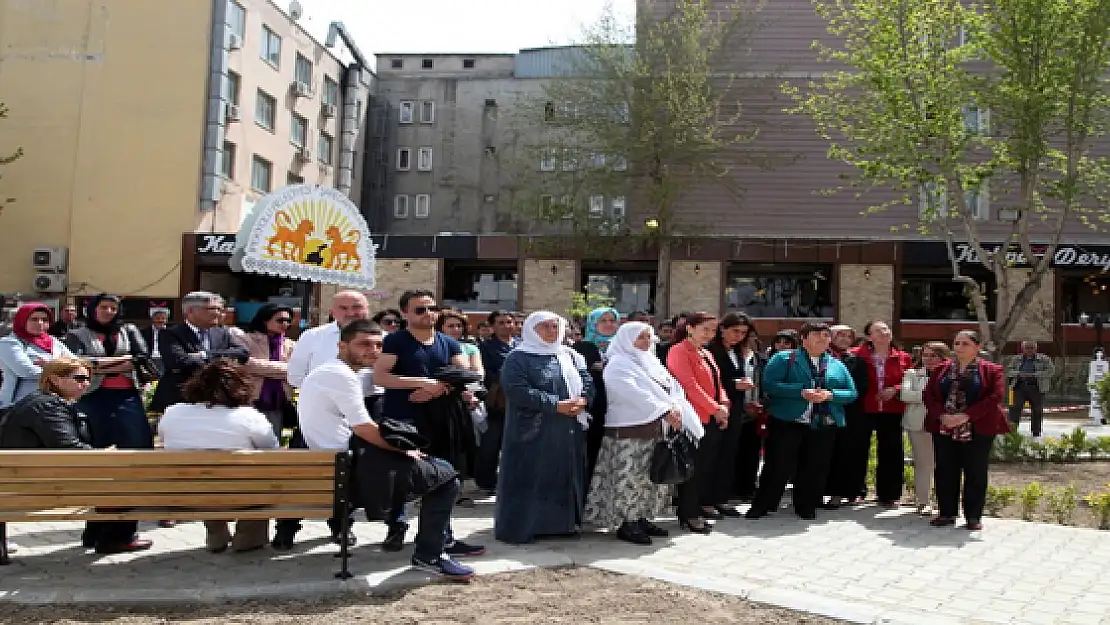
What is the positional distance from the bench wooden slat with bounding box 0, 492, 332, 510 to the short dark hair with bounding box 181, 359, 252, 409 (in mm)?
663

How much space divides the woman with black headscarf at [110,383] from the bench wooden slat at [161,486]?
1267 millimetres

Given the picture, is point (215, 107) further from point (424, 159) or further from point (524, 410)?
point (524, 410)

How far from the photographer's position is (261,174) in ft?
109

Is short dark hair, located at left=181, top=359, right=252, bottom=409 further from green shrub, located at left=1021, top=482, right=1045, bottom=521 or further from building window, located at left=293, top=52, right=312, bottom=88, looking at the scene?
building window, located at left=293, top=52, right=312, bottom=88

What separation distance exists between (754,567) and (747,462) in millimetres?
2604

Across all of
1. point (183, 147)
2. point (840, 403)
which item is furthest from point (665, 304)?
point (840, 403)

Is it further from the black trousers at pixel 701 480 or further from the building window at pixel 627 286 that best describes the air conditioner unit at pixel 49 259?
the black trousers at pixel 701 480

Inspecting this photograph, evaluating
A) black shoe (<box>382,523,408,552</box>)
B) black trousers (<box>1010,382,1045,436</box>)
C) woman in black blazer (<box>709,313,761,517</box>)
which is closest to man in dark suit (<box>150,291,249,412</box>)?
black shoe (<box>382,523,408,552</box>)

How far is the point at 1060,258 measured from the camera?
1097 inches

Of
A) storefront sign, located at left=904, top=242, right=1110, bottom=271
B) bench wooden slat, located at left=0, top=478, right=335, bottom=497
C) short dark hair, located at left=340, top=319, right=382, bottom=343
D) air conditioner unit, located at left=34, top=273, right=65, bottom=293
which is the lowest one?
bench wooden slat, located at left=0, top=478, right=335, bottom=497

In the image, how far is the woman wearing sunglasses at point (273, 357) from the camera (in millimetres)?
7580

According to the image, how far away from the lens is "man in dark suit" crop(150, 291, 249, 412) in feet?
22.4

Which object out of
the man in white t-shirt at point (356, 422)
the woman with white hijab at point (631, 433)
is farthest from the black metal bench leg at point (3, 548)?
the woman with white hijab at point (631, 433)

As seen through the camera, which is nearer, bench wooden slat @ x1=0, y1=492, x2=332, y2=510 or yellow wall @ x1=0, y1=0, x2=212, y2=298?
bench wooden slat @ x1=0, y1=492, x2=332, y2=510
